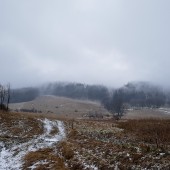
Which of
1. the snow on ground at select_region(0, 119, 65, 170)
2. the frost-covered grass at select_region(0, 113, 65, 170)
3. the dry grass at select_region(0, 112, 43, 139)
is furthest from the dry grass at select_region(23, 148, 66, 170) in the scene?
the dry grass at select_region(0, 112, 43, 139)

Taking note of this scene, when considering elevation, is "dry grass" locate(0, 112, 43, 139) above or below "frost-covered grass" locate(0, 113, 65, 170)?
above

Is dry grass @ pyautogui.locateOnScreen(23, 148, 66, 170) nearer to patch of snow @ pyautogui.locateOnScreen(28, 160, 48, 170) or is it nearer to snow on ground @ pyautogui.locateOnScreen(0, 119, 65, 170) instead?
patch of snow @ pyautogui.locateOnScreen(28, 160, 48, 170)

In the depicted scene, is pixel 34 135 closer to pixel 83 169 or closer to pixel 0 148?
pixel 0 148

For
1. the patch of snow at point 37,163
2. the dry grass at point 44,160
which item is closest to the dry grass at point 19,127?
the dry grass at point 44,160

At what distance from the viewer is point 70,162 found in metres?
33.8

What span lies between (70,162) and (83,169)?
3570mm

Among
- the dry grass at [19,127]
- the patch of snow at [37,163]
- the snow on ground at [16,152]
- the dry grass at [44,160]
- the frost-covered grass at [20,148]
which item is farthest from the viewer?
the dry grass at [19,127]

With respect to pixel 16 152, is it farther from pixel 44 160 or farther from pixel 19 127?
pixel 19 127

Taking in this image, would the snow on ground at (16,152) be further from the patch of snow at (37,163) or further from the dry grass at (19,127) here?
the dry grass at (19,127)

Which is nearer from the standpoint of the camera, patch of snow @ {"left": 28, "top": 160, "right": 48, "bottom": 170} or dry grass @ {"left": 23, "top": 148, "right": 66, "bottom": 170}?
dry grass @ {"left": 23, "top": 148, "right": 66, "bottom": 170}

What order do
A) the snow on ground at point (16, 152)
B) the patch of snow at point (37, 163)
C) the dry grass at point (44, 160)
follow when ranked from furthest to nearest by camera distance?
1. the snow on ground at point (16, 152)
2. the patch of snow at point (37, 163)
3. the dry grass at point (44, 160)

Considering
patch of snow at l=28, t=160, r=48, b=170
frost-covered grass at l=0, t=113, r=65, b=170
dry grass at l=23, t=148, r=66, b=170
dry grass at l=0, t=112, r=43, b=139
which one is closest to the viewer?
dry grass at l=23, t=148, r=66, b=170

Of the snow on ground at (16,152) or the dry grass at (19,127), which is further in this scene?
the dry grass at (19,127)

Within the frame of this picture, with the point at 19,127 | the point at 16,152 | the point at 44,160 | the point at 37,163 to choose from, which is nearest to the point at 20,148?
the point at 16,152
